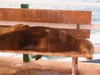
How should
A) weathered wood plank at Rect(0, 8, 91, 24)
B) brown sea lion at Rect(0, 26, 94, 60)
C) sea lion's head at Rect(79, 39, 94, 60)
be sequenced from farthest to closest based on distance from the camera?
weathered wood plank at Rect(0, 8, 91, 24), brown sea lion at Rect(0, 26, 94, 60), sea lion's head at Rect(79, 39, 94, 60)

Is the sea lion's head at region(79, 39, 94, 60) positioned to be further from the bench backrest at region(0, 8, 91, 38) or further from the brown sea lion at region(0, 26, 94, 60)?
the bench backrest at region(0, 8, 91, 38)

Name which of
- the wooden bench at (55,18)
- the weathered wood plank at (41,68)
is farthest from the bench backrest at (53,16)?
the weathered wood plank at (41,68)

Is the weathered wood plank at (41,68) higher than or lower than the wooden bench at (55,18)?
lower

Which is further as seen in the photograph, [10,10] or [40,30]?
[10,10]

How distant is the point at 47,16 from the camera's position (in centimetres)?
256

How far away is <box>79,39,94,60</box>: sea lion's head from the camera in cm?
181

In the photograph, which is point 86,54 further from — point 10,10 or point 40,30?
point 10,10

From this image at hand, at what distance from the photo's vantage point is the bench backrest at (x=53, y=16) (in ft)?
8.18

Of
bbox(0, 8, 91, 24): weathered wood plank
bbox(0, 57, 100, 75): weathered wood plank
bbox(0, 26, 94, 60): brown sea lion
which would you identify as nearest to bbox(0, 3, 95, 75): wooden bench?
bbox(0, 8, 91, 24): weathered wood plank

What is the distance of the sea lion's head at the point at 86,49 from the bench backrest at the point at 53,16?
51 centimetres

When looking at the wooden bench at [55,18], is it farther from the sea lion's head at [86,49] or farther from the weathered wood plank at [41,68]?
the sea lion's head at [86,49]

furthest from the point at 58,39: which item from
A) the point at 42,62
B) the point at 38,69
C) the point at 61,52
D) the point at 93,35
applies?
the point at 93,35

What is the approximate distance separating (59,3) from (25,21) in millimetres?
450

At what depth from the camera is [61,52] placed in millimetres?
1993
